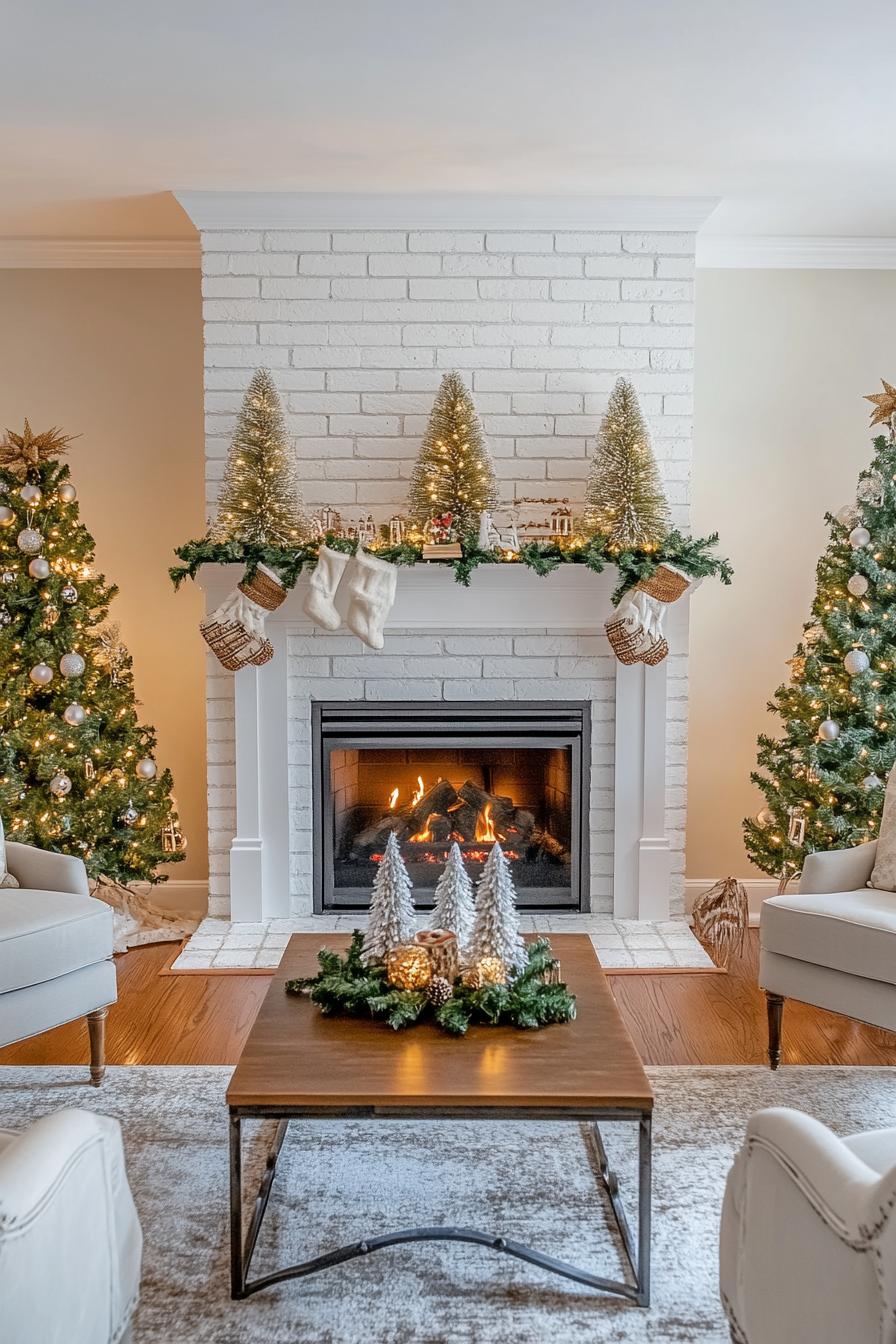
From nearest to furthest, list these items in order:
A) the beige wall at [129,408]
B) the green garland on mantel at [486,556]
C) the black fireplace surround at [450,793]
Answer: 1. the green garland on mantel at [486,556]
2. the black fireplace surround at [450,793]
3. the beige wall at [129,408]

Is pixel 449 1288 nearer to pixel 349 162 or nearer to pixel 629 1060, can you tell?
pixel 629 1060

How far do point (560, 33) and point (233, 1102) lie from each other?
→ 2.50 m

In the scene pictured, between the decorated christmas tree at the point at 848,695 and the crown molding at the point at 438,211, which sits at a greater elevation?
the crown molding at the point at 438,211

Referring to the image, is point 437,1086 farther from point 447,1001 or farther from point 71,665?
point 71,665

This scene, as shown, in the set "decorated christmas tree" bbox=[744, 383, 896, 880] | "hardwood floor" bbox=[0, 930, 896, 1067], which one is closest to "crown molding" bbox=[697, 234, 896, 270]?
"decorated christmas tree" bbox=[744, 383, 896, 880]

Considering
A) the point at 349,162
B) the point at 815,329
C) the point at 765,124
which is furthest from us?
the point at 815,329

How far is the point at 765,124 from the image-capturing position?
3.13 metres

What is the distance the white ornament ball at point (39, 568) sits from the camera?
3789 mm

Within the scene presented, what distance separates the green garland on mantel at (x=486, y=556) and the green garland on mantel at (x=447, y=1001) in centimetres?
164

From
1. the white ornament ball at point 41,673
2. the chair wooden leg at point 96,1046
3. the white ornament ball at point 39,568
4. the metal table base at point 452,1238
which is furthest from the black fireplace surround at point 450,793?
the metal table base at point 452,1238

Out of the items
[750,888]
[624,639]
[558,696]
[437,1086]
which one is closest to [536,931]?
[558,696]

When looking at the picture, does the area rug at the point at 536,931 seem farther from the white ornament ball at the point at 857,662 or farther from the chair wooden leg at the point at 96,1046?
the white ornament ball at the point at 857,662

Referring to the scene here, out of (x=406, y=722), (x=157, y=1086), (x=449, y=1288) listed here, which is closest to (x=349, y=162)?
(x=406, y=722)

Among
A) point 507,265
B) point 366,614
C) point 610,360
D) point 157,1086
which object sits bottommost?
point 157,1086
